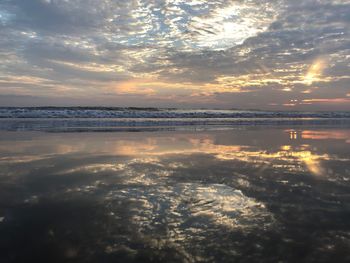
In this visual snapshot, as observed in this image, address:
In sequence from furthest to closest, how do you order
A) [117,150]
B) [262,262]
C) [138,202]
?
[117,150], [138,202], [262,262]

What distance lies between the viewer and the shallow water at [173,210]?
385 centimetres

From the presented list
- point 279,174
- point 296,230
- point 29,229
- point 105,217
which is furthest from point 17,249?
point 279,174

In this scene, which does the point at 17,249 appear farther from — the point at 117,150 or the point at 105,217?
the point at 117,150

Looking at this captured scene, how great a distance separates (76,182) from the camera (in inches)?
287

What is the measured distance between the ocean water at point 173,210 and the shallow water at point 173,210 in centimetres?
1

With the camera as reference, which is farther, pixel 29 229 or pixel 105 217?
pixel 105 217

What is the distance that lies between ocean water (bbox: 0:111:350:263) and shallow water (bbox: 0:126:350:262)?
0.05 feet

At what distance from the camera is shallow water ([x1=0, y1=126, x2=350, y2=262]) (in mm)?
3848

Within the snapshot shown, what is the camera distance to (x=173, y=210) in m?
5.29

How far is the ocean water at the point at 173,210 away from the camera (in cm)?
385

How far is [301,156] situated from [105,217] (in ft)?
27.7

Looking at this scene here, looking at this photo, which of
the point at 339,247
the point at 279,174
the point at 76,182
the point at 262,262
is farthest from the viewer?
the point at 279,174

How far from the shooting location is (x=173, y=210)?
17.4 feet

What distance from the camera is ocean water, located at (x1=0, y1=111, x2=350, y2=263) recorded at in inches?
151
